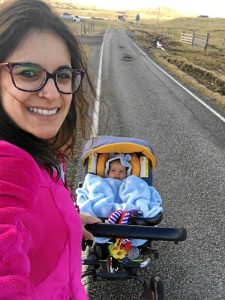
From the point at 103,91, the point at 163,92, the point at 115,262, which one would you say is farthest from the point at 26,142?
the point at 163,92

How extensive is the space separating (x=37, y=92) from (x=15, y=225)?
1.64ft

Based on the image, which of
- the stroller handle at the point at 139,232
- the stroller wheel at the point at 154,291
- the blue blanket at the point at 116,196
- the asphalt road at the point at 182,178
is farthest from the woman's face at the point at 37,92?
the stroller wheel at the point at 154,291

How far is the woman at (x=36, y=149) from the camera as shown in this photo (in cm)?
110

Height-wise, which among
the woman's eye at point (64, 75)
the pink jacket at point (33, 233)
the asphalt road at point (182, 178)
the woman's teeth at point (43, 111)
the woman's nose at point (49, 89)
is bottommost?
the asphalt road at point (182, 178)

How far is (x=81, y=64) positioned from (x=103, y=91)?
35.0 ft

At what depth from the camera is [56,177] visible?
56.7 inches

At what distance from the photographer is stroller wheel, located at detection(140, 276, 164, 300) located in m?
3.05

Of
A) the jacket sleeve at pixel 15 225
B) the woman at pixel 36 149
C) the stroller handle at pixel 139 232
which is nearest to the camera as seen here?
the jacket sleeve at pixel 15 225

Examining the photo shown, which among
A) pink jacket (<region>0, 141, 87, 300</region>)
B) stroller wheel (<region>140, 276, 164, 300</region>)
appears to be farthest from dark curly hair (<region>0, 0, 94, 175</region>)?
stroller wheel (<region>140, 276, 164, 300</region>)

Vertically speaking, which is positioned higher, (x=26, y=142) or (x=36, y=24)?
(x=36, y=24)

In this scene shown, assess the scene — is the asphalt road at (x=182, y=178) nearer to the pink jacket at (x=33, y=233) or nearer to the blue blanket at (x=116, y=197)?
the blue blanket at (x=116, y=197)

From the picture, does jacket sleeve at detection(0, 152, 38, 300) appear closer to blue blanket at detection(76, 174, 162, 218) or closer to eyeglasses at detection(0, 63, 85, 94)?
eyeglasses at detection(0, 63, 85, 94)

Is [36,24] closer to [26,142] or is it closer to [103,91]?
[26,142]

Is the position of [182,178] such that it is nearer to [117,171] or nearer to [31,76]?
[117,171]
